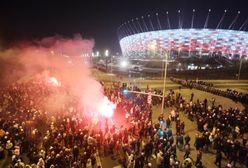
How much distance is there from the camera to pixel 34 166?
40.4 feet

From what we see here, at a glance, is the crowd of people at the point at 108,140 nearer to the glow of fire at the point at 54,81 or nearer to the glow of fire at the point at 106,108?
the glow of fire at the point at 106,108

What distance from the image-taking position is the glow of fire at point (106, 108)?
22.1 metres

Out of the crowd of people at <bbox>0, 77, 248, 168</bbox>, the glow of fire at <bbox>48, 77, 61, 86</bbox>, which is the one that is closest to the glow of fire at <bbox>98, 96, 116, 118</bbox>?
the crowd of people at <bbox>0, 77, 248, 168</bbox>

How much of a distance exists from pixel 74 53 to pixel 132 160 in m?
18.1

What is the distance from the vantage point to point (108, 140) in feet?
53.3

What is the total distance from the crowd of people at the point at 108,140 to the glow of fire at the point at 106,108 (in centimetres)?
98

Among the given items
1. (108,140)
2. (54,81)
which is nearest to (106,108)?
(108,140)

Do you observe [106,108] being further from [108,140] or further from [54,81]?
[54,81]

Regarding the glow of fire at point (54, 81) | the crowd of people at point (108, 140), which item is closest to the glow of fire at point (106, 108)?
the crowd of people at point (108, 140)

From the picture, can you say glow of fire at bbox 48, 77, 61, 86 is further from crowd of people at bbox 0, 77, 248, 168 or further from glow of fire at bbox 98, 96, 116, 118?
crowd of people at bbox 0, 77, 248, 168

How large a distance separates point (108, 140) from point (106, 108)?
7113 mm

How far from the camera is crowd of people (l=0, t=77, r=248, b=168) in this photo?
13.8 meters

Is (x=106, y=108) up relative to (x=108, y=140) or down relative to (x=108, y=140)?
up

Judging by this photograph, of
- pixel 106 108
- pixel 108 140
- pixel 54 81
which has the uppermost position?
pixel 54 81
